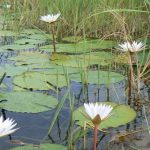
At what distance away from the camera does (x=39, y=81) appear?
2.22m

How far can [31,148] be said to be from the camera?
1366mm

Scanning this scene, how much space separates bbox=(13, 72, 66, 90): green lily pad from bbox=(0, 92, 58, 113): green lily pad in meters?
0.17

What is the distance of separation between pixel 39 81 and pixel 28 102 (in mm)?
361

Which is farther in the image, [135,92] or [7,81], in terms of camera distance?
[7,81]

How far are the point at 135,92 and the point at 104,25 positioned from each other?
5.22ft

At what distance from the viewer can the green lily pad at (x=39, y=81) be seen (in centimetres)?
215

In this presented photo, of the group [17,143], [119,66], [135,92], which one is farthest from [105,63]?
[17,143]

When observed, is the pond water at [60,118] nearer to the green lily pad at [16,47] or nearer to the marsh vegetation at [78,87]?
the marsh vegetation at [78,87]

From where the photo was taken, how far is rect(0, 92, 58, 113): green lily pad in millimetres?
1799

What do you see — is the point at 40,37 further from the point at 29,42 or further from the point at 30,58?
the point at 30,58

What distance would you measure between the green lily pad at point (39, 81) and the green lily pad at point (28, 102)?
0.56 ft

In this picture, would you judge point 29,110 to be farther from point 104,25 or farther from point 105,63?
point 104,25

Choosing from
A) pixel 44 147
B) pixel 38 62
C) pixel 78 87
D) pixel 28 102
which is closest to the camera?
pixel 44 147

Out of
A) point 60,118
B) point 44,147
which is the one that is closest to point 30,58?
point 60,118
